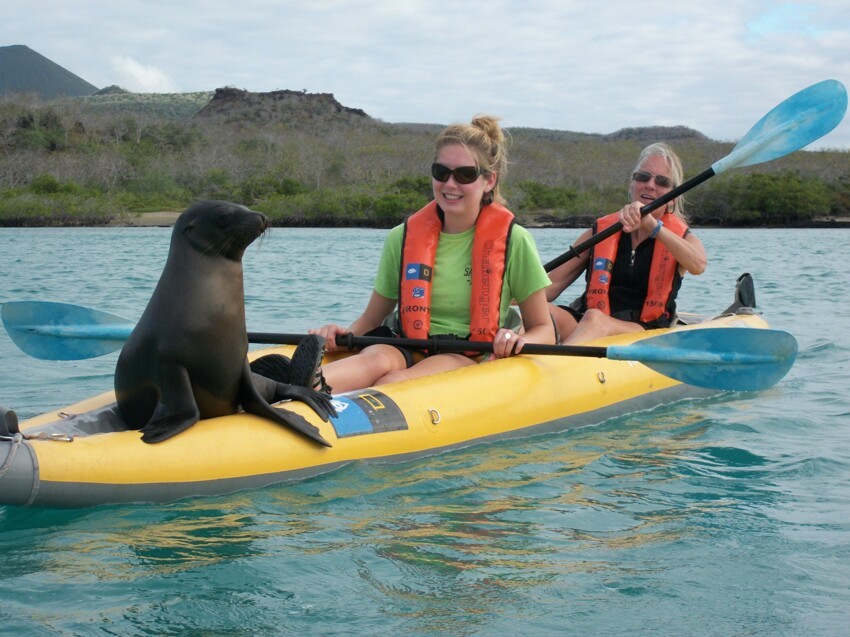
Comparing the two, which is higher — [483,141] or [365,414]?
[483,141]

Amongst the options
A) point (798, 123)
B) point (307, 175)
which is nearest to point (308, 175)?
point (307, 175)

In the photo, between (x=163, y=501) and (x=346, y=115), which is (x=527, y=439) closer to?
(x=163, y=501)

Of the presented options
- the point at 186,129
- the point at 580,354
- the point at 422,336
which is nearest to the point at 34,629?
→ the point at 422,336

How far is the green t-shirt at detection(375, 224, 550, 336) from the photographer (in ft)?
14.7

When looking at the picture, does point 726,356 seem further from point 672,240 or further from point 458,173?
point 458,173

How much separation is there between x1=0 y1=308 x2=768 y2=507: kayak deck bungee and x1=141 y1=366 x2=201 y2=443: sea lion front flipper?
1.4 inches

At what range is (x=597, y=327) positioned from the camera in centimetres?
538

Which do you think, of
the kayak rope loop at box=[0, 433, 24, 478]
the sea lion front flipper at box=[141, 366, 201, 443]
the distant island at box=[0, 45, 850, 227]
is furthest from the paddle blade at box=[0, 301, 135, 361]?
the distant island at box=[0, 45, 850, 227]

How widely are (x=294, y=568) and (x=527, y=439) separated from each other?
1.75 m

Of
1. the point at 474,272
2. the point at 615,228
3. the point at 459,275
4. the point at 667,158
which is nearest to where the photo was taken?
the point at 474,272

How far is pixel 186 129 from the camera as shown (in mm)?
60250

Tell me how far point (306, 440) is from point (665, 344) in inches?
75.1

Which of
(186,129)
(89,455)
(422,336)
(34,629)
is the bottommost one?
(34,629)

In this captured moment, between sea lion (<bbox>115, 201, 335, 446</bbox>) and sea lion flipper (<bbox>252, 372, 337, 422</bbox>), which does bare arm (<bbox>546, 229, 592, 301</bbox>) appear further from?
sea lion (<bbox>115, 201, 335, 446</bbox>)
